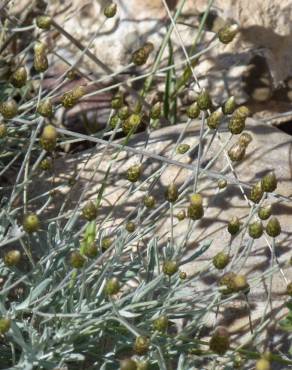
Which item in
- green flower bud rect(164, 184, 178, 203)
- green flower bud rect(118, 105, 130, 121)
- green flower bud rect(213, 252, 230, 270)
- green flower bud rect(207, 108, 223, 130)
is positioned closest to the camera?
green flower bud rect(213, 252, 230, 270)

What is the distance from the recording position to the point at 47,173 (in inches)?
117

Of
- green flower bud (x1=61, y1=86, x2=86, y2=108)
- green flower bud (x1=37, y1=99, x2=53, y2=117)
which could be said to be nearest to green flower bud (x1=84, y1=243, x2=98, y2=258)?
green flower bud (x1=37, y1=99, x2=53, y2=117)

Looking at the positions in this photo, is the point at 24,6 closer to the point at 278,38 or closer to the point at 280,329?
the point at 278,38

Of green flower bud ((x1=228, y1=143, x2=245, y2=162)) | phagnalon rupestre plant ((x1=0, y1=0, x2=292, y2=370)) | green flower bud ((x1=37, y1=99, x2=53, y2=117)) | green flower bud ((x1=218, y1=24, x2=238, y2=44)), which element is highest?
green flower bud ((x1=218, y1=24, x2=238, y2=44))

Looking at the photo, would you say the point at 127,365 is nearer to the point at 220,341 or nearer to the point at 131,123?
the point at 220,341

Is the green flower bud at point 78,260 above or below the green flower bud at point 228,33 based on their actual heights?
below

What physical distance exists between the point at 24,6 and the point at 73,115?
1.74ft

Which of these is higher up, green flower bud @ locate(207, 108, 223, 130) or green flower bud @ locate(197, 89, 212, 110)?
green flower bud @ locate(197, 89, 212, 110)

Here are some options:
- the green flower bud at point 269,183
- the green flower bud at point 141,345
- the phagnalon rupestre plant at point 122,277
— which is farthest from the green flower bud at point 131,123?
the green flower bud at point 141,345

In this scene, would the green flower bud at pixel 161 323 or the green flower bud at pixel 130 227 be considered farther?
the green flower bud at pixel 130 227

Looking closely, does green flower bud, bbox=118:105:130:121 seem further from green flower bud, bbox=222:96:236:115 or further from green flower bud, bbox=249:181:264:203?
green flower bud, bbox=249:181:264:203

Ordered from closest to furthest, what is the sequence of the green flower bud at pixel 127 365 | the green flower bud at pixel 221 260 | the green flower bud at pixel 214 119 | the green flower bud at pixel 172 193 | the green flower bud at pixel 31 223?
the green flower bud at pixel 127 365, the green flower bud at pixel 31 223, the green flower bud at pixel 221 260, the green flower bud at pixel 172 193, the green flower bud at pixel 214 119

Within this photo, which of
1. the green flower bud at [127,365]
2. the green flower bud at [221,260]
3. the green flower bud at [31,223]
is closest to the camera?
the green flower bud at [127,365]

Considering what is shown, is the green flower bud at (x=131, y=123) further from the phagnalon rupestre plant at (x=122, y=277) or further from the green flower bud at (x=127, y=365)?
the green flower bud at (x=127, y=365)
